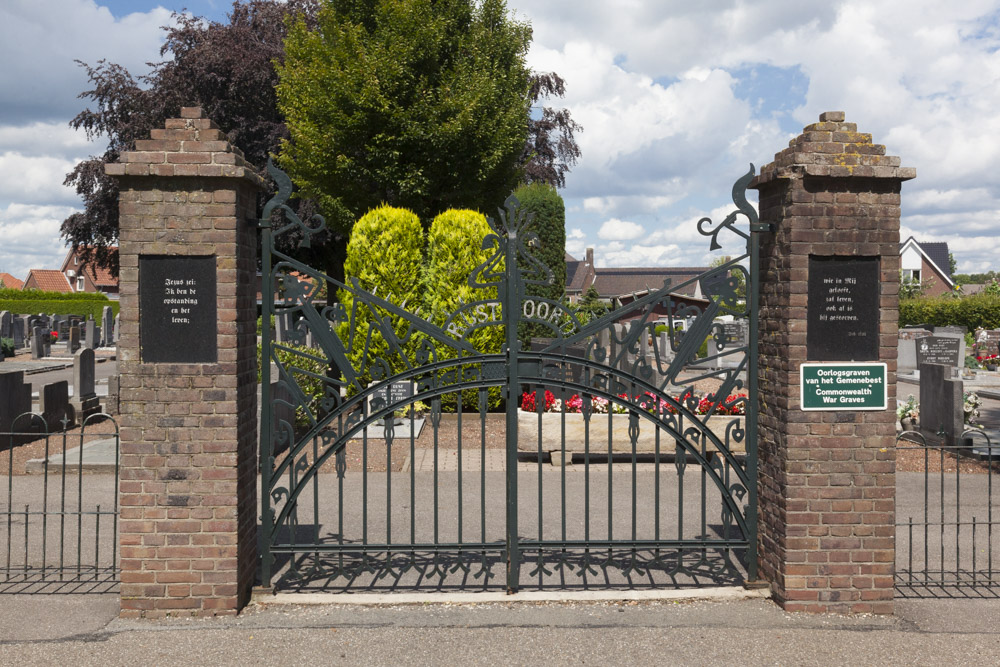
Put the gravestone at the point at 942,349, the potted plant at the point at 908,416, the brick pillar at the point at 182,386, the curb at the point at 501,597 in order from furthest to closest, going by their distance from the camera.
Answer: the gravestone at the point at 942,349, the potted plant at the point at 908,416, the curb at the point at 501,597, the brick pillar at the point at 182,386

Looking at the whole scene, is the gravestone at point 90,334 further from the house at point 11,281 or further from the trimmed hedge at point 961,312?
the house at point 11,281

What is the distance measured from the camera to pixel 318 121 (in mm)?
18859

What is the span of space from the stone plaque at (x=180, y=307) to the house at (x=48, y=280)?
274 ft

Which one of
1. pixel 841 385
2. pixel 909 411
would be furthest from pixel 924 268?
pixel 841 385

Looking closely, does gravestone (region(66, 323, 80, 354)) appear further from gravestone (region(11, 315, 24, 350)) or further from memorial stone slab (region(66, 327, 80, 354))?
gravestone (region(11, 315, 24, 350))

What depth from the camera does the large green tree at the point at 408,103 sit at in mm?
17562

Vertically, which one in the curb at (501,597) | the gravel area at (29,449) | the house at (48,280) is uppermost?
the house at (48,280)

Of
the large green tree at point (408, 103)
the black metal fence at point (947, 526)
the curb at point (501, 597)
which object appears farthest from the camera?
the large green tree at point (408, 103)

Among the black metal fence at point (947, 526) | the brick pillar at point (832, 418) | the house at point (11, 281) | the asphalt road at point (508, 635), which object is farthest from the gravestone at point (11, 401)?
the house at point (11, 281)

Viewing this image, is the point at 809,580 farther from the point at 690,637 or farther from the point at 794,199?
the point at 794,199

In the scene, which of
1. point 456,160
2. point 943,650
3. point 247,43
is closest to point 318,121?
point 456,160

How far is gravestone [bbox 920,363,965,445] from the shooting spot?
10.2 m

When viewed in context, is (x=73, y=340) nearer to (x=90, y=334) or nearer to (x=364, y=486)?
(x=90, y=334)

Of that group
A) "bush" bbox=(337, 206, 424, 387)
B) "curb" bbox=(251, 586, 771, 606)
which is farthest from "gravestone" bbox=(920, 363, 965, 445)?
"bush" bbox=(337, 206, 424, 387)
